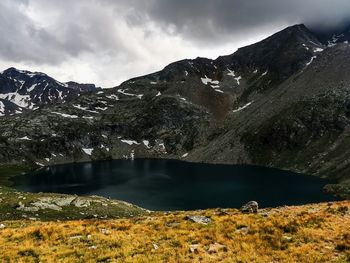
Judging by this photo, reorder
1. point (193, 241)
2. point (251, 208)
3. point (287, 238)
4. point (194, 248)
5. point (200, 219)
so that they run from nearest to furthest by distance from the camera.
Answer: point (194, 248) → point (287, 238) → point (193, 241) → point (200, 219) → point (251, 208)

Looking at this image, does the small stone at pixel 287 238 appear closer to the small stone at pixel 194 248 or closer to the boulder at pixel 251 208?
the small stone at pixel 194 248

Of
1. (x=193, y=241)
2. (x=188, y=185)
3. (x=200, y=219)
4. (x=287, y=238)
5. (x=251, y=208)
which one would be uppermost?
(x=251, y=208)

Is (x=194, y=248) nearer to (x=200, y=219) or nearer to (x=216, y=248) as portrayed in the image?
(x=216, y=248)

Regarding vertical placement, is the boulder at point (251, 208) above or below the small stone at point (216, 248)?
above

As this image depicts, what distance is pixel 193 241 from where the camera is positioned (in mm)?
22094

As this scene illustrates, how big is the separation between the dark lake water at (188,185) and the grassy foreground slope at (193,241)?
7715 centimetres

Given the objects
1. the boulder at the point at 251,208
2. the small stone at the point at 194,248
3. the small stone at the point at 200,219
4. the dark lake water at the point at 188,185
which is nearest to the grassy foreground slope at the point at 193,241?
the small stone at the point at 194,248

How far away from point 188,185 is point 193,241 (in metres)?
123

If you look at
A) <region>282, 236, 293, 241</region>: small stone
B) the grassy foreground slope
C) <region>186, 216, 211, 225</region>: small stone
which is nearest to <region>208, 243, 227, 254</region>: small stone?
the grassy foreground slope

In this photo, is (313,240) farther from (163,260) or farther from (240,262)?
(163,260)

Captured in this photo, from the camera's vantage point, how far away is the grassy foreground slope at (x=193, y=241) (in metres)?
19.5

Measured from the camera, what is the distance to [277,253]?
19781 mm

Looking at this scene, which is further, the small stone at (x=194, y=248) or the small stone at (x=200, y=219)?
the small stone at (x=200, y=219)

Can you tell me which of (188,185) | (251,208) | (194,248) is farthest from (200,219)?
(188,185)
